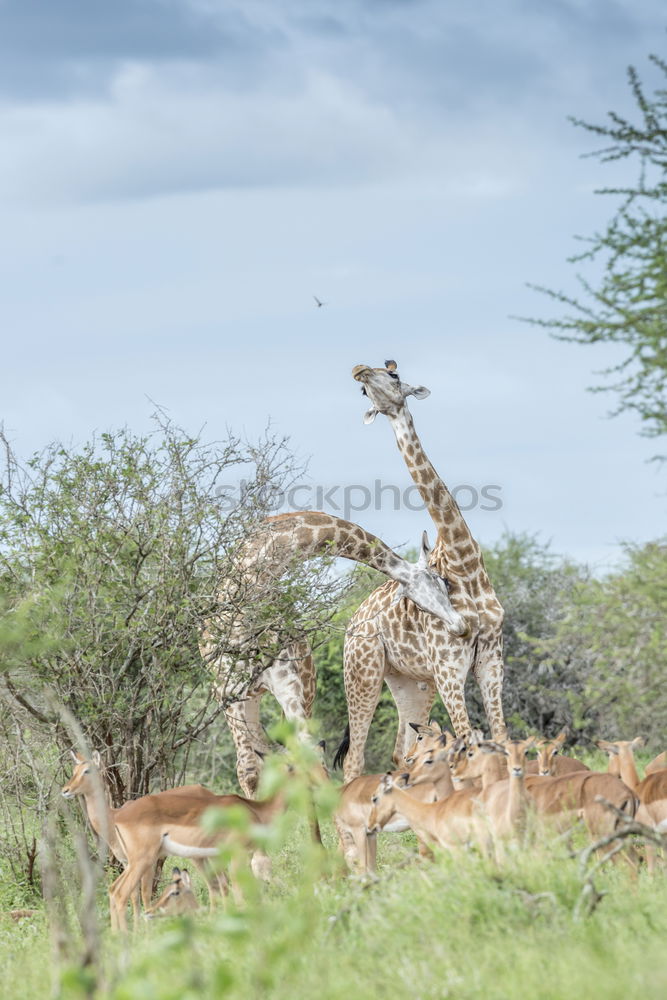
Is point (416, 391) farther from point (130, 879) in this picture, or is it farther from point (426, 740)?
point (130, 879)

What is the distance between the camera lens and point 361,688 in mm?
14727

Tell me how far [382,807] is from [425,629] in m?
5.13

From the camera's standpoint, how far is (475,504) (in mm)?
16938

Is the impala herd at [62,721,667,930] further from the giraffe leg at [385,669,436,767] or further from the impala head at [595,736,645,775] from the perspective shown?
the giraffe leg at [385,669,436,767]

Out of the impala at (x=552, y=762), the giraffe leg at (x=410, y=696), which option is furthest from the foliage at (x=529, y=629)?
the impala at (x=552, y=762)

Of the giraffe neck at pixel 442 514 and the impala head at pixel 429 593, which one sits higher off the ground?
the giraffe neck at pixel 442 514

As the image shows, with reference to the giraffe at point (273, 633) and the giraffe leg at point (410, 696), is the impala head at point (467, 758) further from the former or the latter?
the giraffe leg at point (410, 696)

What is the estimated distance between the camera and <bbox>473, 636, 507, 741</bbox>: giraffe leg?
43.0 ft

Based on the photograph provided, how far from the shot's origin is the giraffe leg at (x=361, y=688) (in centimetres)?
1456

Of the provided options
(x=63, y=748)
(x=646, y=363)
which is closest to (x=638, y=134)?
(x=646, y=363)

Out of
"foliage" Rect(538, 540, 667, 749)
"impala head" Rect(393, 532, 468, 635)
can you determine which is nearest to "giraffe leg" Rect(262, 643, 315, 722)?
"impala head" Rect(393, 532, 468, 635)

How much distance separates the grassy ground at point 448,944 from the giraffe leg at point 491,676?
17.6ft

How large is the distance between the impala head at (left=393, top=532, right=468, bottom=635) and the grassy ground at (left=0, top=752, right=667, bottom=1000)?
5493 mm

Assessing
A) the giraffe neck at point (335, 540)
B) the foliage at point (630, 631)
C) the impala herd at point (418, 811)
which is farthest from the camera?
the giraffe neck at point (335, 540)
